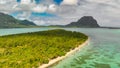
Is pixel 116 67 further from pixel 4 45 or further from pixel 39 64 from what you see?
pixel 4 45

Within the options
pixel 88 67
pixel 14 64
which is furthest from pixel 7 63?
pixel 88 67

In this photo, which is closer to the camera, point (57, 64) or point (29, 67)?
point (29, 67)

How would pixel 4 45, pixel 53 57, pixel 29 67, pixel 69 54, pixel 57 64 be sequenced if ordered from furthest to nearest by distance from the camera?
pixel 4 45 → pixel 69 54 → pixel 53 57 → pixel 57 64 → pixel 29 67

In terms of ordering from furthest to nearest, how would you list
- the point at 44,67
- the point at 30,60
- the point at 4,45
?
the point at 4,45 < the point at 30,60 < the point at 44,67

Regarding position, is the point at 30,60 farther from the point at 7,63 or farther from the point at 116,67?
the point at 116,67

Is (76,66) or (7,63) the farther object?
(76,66)

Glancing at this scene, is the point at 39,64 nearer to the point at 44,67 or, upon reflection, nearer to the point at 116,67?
the point at 44,67

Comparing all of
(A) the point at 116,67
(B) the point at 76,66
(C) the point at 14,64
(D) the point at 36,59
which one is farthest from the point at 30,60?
(A) the point at 116,67

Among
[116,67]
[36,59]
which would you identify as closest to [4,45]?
[36,59]

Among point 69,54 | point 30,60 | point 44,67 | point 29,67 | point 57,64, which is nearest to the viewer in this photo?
point 29,67
